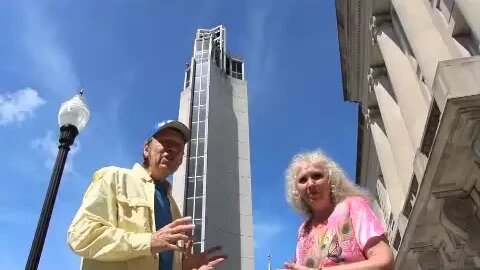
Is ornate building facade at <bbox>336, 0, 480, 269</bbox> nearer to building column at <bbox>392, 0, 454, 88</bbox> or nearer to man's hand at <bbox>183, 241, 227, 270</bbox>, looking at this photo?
building column at <bbox>392, 0, 454, 88</bbox>

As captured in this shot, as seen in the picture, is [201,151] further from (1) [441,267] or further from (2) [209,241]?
(1) [441,267]

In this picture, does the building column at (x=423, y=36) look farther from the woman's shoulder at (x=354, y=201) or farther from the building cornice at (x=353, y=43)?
the woman's shoulder at (x=354, y=201)

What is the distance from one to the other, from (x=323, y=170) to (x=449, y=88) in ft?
9.23

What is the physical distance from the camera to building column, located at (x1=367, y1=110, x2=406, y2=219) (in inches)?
509

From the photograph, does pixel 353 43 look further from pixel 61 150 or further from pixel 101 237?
pixel 101 237

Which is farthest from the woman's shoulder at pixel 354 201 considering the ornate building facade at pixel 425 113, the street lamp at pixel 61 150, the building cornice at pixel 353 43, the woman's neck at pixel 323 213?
the building cornice at pixel 353 43

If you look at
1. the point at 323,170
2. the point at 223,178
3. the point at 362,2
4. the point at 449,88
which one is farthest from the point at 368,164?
the point at 223,178

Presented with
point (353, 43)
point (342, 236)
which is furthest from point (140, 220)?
point (353, 43)

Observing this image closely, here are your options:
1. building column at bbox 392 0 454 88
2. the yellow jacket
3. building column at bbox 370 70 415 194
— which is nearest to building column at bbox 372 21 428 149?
building column at bbox 370 70 415 194

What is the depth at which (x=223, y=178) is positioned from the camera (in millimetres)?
42312

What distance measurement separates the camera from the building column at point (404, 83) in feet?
34.7

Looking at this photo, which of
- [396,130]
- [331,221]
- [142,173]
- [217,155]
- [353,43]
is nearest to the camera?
[331,221]

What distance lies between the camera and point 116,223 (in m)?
3.28

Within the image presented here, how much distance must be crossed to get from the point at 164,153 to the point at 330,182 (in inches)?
51.6
